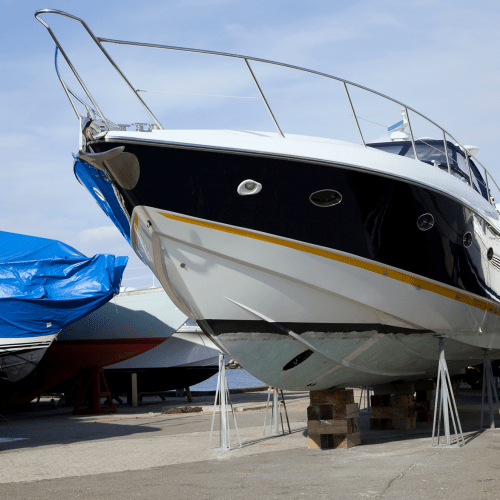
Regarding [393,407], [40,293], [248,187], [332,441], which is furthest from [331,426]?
[40,293]

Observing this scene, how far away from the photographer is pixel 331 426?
25.4 feet

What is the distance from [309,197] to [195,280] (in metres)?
1.50

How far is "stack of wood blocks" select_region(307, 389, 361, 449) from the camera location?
770 cm

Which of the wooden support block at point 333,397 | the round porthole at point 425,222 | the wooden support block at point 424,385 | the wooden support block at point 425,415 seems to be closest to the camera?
the round porthole at point 425,222

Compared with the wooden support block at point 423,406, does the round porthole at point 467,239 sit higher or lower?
higher

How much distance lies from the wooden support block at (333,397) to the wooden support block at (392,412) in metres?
1.75

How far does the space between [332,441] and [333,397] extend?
1.98 feet

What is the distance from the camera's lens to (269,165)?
21.2 ft

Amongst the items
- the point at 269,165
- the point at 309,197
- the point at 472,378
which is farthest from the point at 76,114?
the point at 472,378

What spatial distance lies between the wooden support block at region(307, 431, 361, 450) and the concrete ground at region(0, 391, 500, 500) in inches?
4.7

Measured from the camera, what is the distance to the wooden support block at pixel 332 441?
770 cm

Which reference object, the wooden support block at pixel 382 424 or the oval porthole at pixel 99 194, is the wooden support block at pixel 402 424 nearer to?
the wooden support block at pixel 382 424

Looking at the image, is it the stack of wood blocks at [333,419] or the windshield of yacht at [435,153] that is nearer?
the stack of wood blocks at [333,419]

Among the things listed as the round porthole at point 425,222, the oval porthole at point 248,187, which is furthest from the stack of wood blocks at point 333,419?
the oval porthole at point 248,187
